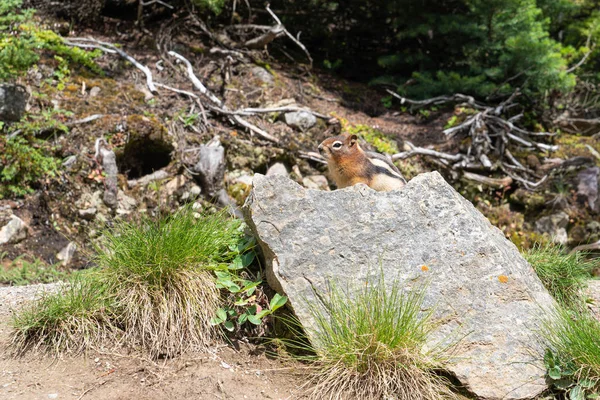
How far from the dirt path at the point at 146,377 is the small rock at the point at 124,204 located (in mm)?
3095

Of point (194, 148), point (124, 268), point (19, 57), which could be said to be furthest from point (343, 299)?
point (19, 57)

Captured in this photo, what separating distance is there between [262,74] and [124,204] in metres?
3.42

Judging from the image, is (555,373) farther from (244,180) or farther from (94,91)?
(94,91)

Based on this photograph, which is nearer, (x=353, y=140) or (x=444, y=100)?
(x=353, y=140)

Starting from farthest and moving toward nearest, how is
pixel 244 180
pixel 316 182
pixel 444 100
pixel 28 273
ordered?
1. pixel 444 100
2. pixel 316 182
3. pixel 244 180
4. pixel 28 273

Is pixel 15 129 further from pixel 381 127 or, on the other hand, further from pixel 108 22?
pixel 381 127

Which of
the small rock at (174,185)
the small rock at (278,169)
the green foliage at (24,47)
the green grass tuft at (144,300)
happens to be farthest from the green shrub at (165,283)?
the small rock at (278,169)

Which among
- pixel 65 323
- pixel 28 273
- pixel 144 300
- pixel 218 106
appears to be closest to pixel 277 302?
pixel 144 300

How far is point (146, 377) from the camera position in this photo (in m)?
3.69

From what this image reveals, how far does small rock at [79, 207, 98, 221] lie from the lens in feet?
22.2

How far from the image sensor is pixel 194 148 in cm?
768

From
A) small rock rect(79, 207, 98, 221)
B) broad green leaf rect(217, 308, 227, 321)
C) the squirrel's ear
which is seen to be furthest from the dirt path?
small rock rect(79, 207, 98, 221)

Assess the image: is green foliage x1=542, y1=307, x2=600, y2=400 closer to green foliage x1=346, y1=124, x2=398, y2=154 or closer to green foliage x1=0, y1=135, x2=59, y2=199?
green foliage x1=346, y1=124, x2=398, y2=154

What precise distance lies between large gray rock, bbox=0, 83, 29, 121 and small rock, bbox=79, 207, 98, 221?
1365 mm
